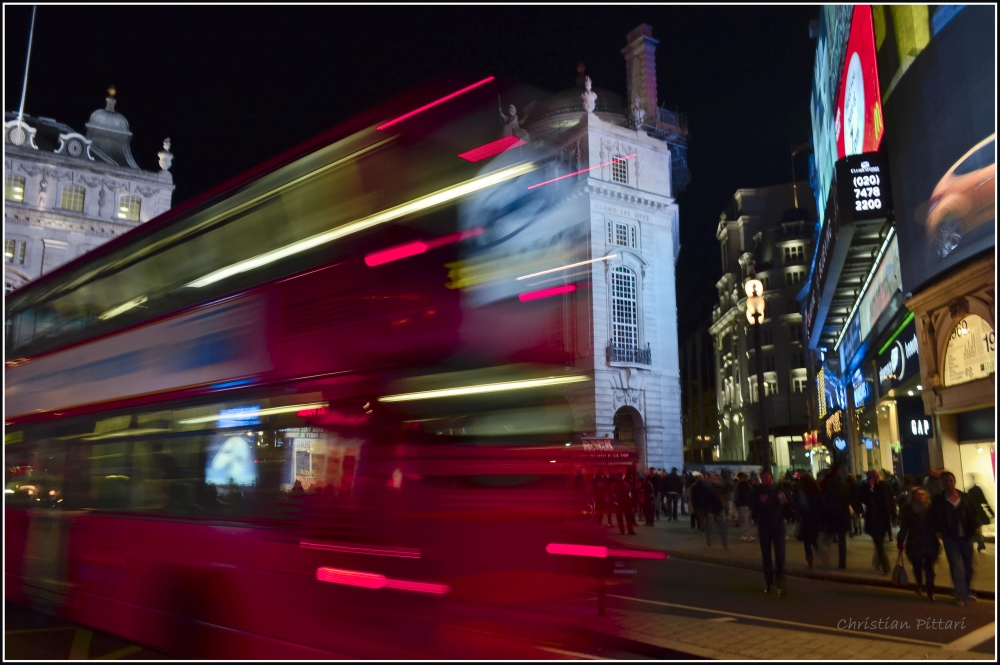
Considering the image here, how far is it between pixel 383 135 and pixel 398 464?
246 cm

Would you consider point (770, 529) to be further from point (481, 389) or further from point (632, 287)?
point (632, 287)

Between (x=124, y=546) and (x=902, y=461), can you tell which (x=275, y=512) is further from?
(x=902, y=461)

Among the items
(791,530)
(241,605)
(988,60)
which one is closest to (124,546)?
(241,605)

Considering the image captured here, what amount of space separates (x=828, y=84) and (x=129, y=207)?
4968 cm

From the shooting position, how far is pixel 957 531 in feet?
29.7

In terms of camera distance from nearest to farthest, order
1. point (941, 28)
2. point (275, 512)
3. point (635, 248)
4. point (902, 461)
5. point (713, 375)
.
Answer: point (275, 512), point (941, 28), point (902, 461), point (635, 248), point (713, 375)

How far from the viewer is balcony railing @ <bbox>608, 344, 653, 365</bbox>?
37.4 m

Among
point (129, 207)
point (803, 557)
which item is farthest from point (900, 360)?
point (129, 207)

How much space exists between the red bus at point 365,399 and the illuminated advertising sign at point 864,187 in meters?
15.6

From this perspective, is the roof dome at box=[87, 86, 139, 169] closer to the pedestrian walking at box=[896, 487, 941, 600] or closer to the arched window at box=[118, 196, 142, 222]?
the arched window at box=[118, 196, 142, 222]

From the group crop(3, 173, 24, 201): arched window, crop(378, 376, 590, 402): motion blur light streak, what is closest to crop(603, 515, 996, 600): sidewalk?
crop(378, 376, 590, 402): motion blur light streak

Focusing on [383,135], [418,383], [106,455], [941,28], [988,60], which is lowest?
[106,455]

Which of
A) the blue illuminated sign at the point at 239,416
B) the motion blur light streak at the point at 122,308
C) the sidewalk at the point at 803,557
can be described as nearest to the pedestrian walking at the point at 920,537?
the sidewalk at the point at 803,557

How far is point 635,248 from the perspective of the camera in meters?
39.7
